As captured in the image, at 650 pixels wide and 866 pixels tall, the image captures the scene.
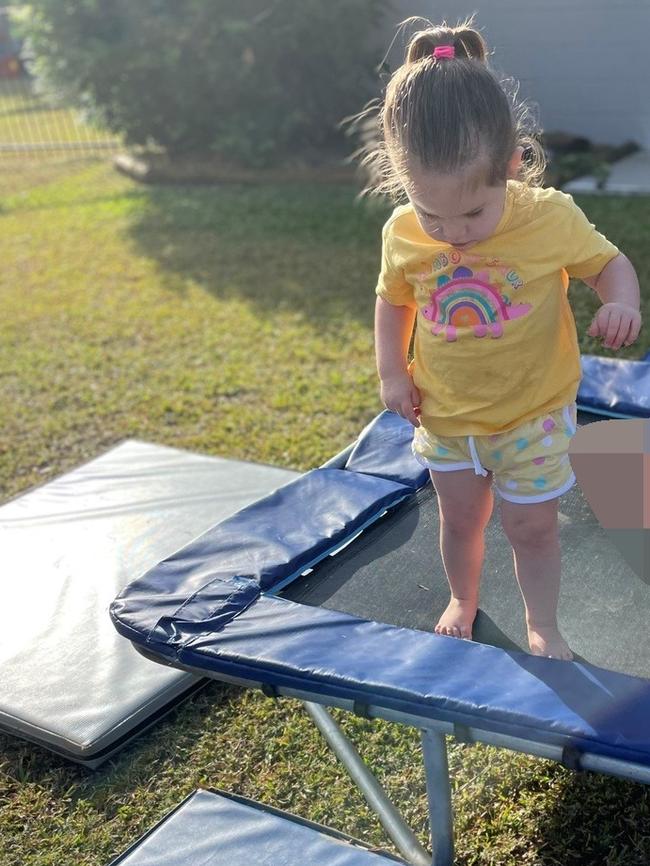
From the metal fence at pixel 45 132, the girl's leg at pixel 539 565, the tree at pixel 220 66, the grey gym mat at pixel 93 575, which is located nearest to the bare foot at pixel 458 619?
the girl's leg at pixel 539 565

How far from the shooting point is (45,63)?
7.75m

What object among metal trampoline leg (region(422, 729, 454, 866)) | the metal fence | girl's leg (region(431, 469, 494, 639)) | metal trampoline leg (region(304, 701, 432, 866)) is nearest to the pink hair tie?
girl's leg (region(431, 469, 494, 639))

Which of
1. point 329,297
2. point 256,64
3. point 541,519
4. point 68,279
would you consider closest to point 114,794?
point 541,519

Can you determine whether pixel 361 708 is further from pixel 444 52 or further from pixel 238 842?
pixel 444 52

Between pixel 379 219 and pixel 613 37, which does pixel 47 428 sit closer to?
pixel 379 219

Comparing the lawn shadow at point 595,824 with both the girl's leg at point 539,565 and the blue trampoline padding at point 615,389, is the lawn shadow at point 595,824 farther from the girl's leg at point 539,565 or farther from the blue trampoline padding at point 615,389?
the blue trampoline padding at point 615,389

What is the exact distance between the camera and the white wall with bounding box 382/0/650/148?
10.5 ft

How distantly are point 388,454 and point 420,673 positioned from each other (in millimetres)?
991

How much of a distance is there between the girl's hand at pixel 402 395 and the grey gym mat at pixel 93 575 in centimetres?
81

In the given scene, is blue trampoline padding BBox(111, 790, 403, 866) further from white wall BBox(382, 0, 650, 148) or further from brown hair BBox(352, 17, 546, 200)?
white wall BBox(382, 0, 650, 148)

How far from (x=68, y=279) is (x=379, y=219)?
1.79 metres

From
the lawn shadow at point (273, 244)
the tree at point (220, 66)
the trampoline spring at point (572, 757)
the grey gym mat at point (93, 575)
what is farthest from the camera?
the tree at point (220, 66)

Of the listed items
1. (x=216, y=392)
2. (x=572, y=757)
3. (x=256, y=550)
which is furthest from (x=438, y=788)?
(x=216, y=392)

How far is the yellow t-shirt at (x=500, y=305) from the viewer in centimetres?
175
